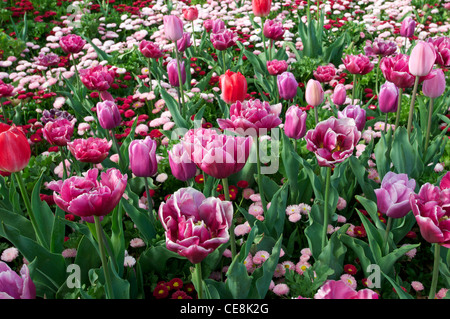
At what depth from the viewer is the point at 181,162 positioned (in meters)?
1.60

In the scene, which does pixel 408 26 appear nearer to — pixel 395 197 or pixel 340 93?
pixel 340 93

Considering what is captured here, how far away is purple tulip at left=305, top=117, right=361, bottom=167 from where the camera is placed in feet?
4.38

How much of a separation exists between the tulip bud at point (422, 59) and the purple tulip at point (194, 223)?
3.45 ft

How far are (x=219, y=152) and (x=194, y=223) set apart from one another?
0.25m

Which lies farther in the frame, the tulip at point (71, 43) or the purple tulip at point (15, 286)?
the tulip at point (71, 43)

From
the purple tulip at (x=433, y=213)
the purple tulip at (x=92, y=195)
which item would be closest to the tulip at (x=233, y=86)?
the purple tulip at (x=92, y=195)

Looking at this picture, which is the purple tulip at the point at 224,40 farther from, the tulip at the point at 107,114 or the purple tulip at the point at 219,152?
the purple tulip at the point at 219,152

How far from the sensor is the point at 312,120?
276 cm

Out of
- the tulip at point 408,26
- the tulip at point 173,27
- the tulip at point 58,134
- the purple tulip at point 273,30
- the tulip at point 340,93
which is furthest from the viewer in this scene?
the tulip at point 408,26

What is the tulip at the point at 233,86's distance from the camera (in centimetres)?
186

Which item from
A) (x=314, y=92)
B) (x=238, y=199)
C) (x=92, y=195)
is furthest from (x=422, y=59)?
(x=92, y=195)

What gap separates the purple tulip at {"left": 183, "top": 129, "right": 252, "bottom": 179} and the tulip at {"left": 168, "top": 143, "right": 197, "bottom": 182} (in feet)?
0.78

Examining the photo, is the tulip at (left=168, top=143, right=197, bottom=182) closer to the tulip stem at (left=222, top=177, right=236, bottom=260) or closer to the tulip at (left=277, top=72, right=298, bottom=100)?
the tulip stem at (left=222, top=177, right=236, bottom=260)

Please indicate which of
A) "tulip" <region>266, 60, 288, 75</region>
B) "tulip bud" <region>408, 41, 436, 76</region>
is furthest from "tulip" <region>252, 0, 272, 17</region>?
"tulip bud" <region>408, 41, 436, 76</region>
